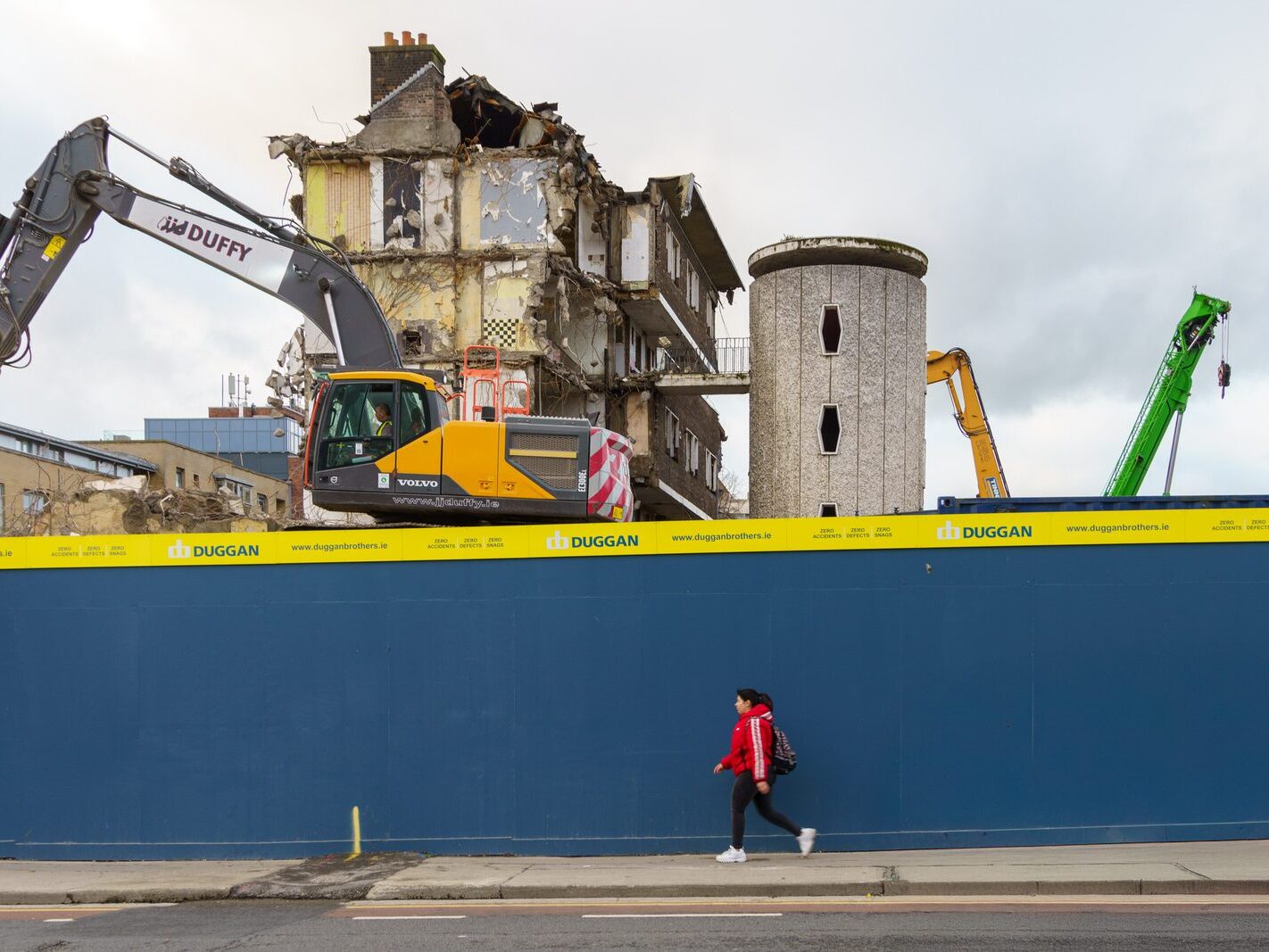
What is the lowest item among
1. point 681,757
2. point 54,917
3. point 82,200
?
point 54,917

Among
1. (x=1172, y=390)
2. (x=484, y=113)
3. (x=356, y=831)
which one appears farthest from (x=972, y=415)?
(x=356, y=831)

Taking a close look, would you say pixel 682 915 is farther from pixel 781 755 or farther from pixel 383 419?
pixel 383 419

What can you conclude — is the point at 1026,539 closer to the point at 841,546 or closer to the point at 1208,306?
the point at 841,546

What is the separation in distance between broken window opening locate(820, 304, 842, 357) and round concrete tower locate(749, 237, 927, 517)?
2cm

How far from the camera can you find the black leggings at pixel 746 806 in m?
11.8

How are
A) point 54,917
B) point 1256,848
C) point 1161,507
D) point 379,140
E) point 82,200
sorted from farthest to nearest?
point 379,140, point 82,200, point 1161,507, point 1256,848, point 54,917

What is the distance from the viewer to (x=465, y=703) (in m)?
13.1

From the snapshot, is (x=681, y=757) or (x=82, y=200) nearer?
(x=681, y=757)

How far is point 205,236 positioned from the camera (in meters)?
17.8

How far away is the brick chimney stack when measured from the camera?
94.5 ft

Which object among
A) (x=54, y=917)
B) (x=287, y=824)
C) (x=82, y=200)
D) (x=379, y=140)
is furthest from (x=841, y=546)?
(x=379, y=140)

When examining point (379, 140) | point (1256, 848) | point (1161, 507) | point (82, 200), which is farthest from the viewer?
point (379, 140)

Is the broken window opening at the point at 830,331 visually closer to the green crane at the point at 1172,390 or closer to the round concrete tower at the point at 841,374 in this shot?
the round concrete tower at the point at 841,374

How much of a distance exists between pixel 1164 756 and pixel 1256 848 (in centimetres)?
112
